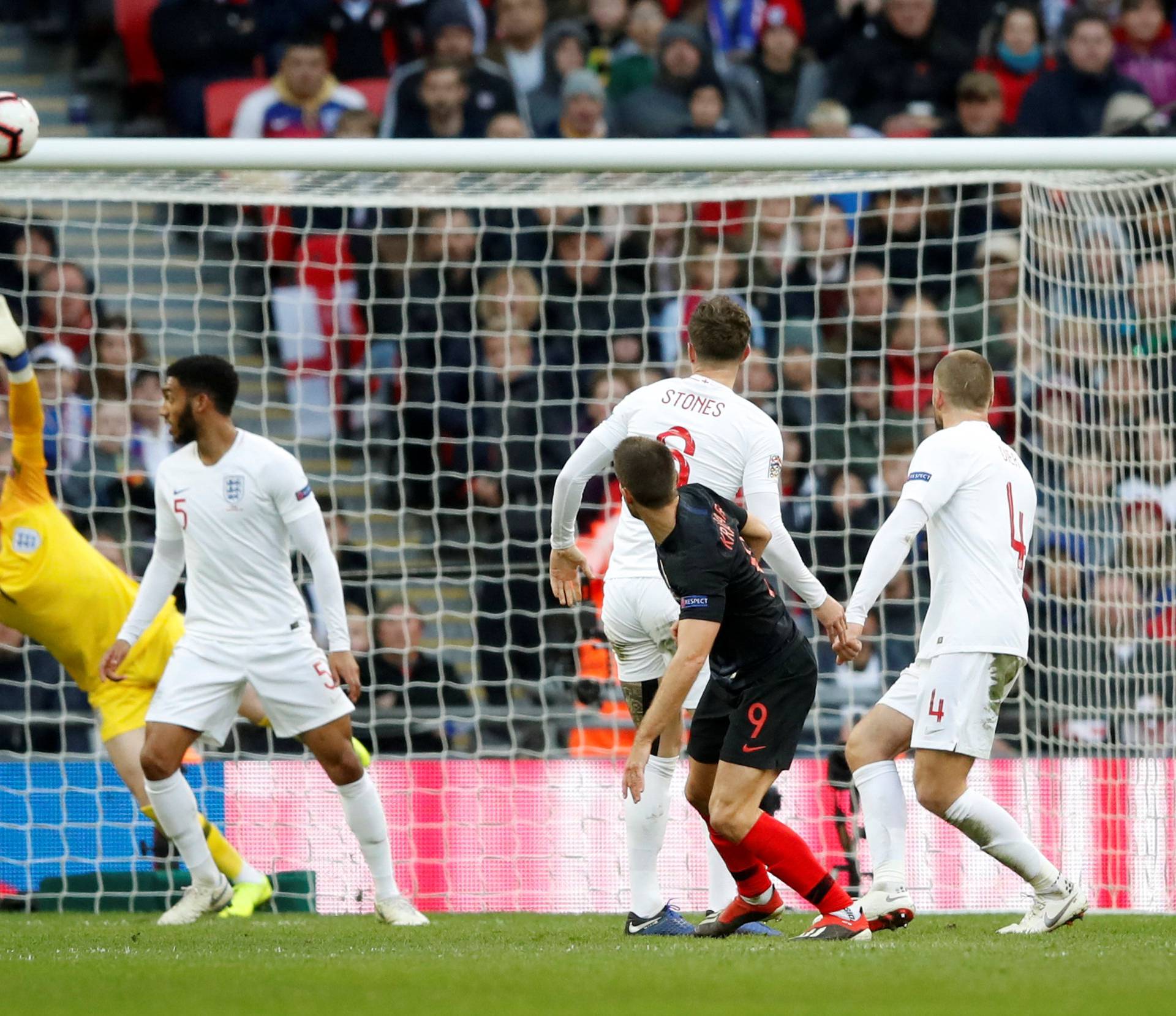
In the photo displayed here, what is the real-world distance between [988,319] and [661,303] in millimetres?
2123

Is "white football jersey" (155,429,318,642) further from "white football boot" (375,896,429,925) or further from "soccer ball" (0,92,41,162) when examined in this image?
"soccer ball" (0,92,41,162)

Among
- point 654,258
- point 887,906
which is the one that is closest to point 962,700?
point 887,906

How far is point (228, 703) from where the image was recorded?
7.14 meters

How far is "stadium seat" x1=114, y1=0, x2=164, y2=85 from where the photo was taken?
13.4 metres

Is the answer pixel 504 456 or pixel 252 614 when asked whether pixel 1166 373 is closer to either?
pixel 504 456

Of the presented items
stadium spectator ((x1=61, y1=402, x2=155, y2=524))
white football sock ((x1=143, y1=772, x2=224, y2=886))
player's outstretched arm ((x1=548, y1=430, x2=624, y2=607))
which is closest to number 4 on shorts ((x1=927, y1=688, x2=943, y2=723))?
player's outstretched arm ((x1=548, y1=430, x2=624, y2=607))

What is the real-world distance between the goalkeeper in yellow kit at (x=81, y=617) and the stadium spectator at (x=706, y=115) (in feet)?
20.7

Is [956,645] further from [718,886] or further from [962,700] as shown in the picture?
[718,886]

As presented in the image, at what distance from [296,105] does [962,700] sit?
27.5ft

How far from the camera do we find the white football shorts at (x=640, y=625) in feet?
20.8

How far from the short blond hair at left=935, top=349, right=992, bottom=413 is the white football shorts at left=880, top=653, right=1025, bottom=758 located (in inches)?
36.8

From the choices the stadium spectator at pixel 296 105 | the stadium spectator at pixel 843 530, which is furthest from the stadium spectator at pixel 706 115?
the stadium spectator at pixel 843 530

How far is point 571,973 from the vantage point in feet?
16.8

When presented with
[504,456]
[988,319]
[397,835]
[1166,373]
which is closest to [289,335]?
[504,456]
